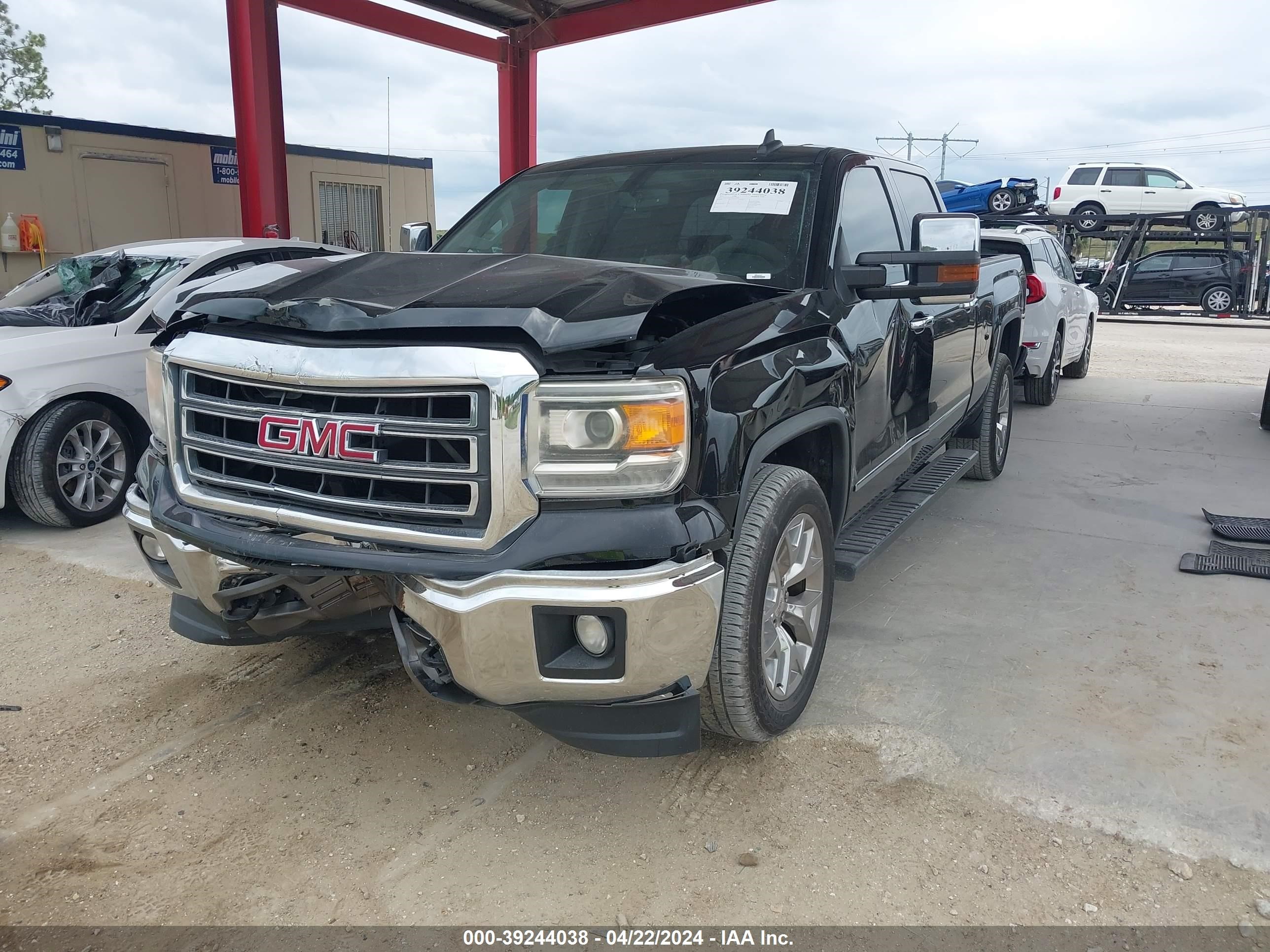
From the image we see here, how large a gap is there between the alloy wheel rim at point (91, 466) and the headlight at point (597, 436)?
4292 millimetres

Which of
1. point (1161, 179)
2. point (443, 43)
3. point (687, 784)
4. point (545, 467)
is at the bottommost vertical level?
point (687, 784)

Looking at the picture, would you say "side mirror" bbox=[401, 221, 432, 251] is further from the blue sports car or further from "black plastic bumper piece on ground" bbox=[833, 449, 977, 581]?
the blue sports car

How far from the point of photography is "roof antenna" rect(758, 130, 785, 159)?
391 centimetres

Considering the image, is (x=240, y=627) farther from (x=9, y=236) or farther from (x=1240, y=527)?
(x=9, y=236)

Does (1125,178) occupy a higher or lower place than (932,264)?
higher

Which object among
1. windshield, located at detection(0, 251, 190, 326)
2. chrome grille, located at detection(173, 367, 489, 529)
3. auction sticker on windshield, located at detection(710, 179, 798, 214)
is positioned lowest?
chrome grille, located at detection(173, 367, 489, 529)

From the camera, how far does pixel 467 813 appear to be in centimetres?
283

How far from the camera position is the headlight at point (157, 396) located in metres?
2.93

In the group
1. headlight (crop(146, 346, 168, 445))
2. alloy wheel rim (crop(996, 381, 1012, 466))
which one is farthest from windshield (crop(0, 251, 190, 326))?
alloy wheel rim (crop(996, 381, 1012, 466))

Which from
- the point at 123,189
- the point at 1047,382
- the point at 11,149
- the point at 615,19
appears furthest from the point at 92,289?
the point at 1047,382

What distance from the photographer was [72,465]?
18.4ft

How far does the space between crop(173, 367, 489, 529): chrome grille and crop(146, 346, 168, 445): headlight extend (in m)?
0.21

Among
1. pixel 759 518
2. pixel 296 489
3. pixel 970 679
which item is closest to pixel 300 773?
pixel 296 489

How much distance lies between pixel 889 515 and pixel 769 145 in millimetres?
1665
